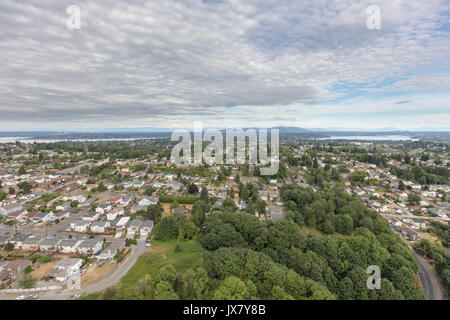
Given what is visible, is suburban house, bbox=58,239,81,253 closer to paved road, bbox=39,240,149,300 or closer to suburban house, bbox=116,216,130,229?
suburban house, bbox=116,216,130,229

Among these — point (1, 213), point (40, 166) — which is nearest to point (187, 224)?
point (1, 213)

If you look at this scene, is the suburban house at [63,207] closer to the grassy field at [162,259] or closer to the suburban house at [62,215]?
the suburban house at [62,215]

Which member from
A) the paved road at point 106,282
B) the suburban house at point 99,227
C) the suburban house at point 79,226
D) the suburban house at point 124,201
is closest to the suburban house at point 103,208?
the suburban house at point 124,201

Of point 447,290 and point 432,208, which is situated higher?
point 432,208

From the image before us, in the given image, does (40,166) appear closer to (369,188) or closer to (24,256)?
(24,256)

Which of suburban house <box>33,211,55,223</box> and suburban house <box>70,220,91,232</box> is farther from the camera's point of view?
suburban house <box>33,211,55,223</box>

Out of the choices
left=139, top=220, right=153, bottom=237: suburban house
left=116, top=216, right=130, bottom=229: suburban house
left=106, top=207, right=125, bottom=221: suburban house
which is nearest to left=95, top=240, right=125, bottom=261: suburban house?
left=139, top=220, right=153, bottom=237: suburban house

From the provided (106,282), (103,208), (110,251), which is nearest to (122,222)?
(110,251)
